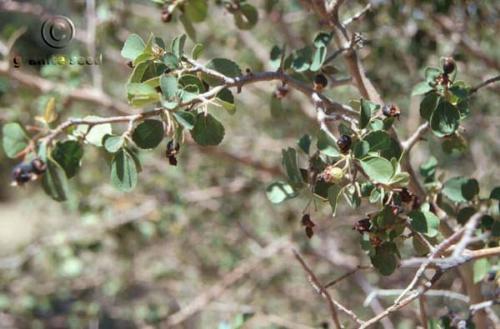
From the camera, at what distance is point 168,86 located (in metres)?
1.02

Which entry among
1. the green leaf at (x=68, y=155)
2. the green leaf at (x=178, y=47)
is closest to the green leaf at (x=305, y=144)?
the green leaf at (x=178, y=47)

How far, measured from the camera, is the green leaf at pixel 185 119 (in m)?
1.03

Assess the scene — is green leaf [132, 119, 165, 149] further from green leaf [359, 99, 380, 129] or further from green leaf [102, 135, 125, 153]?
green leaf [359, 99, 380, 129]

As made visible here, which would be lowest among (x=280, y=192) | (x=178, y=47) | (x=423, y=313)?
(x=423, y=313)

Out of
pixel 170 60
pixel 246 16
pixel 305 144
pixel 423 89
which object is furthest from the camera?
pixel 246 16

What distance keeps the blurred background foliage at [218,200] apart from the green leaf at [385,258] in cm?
101

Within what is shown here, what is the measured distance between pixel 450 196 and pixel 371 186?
0.91ft

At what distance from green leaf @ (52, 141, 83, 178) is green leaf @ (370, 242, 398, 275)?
529mm

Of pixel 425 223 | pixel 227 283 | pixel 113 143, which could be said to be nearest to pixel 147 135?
Answer: pixel 113 143

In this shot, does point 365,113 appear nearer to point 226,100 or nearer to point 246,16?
point 226,100

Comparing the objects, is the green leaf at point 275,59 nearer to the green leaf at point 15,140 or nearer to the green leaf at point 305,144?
the green leaf at point 305,144

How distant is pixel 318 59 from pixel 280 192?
0.87 feet

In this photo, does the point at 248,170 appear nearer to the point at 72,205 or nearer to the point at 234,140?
the point at 234,140

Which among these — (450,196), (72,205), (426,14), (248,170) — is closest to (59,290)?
(72,205)
